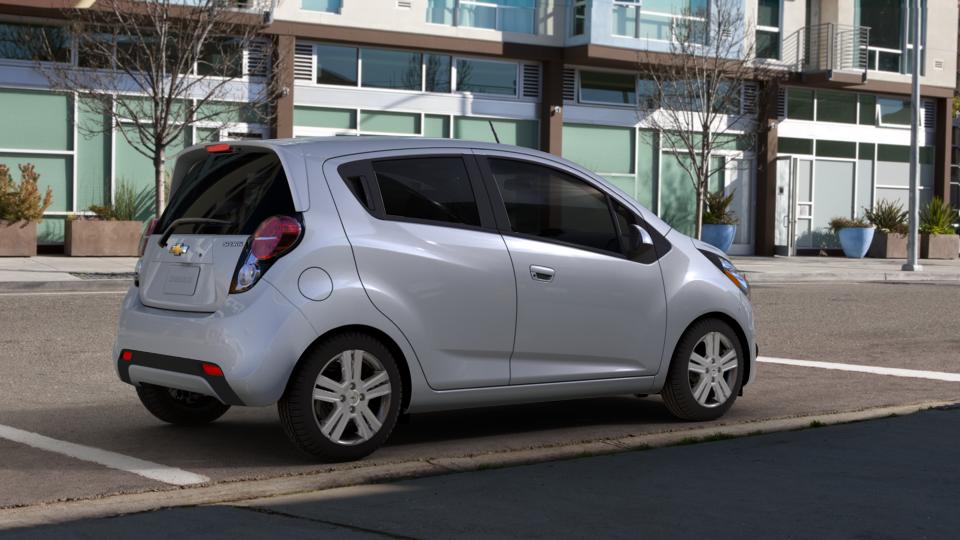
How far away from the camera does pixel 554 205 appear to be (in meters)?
7.47

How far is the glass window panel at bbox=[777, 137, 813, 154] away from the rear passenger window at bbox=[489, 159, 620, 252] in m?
29.6

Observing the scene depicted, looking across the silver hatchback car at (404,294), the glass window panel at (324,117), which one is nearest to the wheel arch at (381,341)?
the silver hatchback car at (404,294)

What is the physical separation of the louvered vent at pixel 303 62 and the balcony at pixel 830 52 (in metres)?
13.4

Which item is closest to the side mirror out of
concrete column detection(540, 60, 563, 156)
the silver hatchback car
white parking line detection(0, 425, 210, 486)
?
the silver hatchback car

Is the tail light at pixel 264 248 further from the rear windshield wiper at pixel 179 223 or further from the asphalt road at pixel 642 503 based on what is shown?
the asphalt road at pixel 642 503

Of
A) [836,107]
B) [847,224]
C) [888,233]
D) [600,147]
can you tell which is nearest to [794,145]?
[836,107]

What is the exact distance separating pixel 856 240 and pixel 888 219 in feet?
4.85

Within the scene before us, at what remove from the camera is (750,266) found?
28.5 metres

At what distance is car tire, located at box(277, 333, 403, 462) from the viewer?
251 inches

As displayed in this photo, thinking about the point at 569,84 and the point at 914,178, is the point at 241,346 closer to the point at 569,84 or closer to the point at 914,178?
the point at 914,178

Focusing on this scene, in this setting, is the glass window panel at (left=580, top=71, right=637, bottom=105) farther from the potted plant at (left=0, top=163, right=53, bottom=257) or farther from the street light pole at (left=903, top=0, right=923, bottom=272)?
the potted plant at (left=0, top=163, right=53, bottom=257)

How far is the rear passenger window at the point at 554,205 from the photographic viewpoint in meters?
7.33

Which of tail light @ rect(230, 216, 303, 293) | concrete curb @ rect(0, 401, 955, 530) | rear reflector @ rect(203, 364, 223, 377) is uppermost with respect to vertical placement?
tail light @ rect(230, 216, 303, 293)

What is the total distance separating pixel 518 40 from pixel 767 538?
89.0 ft
